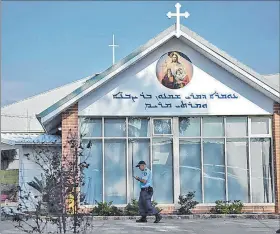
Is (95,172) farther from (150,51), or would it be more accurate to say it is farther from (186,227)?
(186,227)

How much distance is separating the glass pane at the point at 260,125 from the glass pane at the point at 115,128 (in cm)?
391

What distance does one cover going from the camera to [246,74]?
17.0m

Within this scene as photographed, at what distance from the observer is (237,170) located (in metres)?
17.7

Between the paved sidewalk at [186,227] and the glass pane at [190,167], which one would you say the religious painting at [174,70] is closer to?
the glass pane at [190,167]

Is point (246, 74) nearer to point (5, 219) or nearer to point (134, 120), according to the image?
point (134, 120)

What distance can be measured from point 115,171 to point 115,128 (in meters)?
1.29

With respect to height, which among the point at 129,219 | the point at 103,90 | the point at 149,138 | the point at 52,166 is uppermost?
the point at 103,90

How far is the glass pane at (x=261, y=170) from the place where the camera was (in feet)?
57.8

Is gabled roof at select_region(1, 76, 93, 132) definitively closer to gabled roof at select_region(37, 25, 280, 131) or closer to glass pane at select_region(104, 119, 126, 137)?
glass pane at select_region(104, 119, 126, 137)

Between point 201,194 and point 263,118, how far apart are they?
2964mm

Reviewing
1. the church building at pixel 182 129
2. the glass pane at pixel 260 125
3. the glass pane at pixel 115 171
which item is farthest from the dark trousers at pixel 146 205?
the glass pane at pixel 260 125

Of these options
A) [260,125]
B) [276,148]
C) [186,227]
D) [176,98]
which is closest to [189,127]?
[176,98]

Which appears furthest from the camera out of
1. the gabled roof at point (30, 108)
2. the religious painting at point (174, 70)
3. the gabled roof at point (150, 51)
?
the gabled roof at point (30, 108)

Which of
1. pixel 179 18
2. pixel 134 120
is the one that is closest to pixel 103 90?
pixel 134 120
